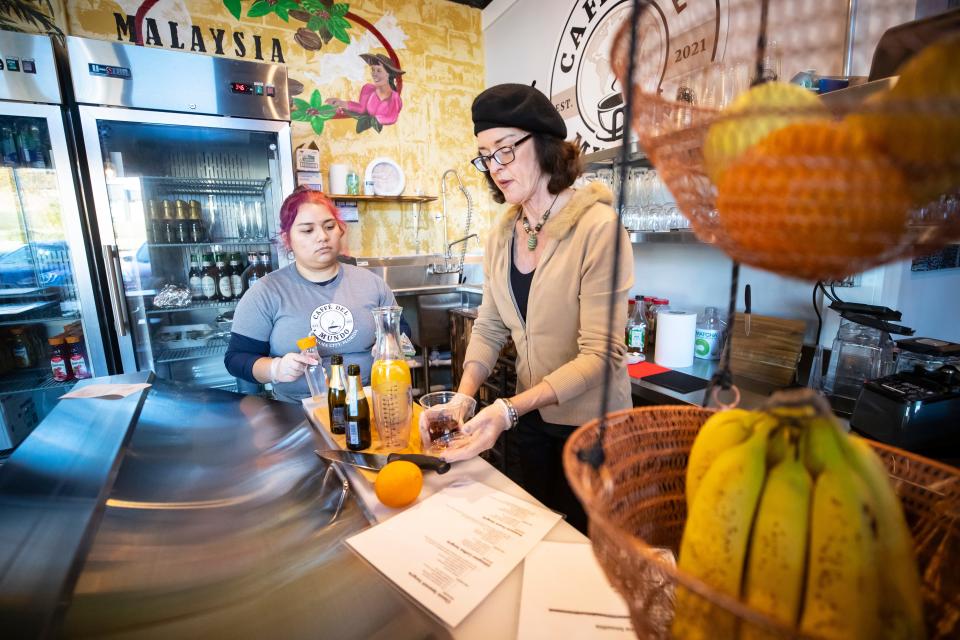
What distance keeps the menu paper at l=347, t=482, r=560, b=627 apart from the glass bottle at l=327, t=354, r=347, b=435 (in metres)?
0.43

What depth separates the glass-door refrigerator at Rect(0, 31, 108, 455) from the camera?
7.39ft

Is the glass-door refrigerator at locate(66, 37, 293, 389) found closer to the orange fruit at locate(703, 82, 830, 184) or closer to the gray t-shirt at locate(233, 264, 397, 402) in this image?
the gray t-shirt at locate(233, 264, 397, 402)

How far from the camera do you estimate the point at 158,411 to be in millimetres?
1470

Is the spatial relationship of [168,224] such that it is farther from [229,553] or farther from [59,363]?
[229,553]

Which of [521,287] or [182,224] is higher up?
[182,224]

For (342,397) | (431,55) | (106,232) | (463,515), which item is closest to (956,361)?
(463,515)

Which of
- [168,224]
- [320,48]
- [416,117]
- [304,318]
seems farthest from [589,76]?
[168,224]

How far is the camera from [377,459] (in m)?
1.04

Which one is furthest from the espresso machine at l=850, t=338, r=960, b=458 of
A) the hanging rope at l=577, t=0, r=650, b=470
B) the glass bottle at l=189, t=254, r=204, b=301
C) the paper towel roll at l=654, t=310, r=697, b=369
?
the glass bottle at l=189, t=254, r=204, b=301

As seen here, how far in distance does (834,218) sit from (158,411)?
5.86 ft

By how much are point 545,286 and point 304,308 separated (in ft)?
3.65

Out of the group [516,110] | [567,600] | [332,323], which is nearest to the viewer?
[567,600]

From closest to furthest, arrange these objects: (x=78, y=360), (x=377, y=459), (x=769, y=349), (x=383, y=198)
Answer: (x=377, y=459)
(x=769, y=349)
(x=78, y=360)
(x=383, y=198)

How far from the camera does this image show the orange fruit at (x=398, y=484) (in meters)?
0.89
